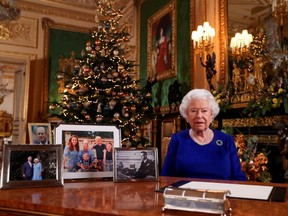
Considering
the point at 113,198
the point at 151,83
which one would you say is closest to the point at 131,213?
the point at 113,198

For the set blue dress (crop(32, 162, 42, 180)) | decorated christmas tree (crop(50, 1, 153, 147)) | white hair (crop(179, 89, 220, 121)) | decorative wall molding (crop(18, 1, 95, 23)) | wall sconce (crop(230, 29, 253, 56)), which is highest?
decorative wall molding (crop(18, 1, 95, 23))

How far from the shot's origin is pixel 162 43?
6586mm

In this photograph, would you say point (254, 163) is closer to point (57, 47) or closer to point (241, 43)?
point (241, 43)

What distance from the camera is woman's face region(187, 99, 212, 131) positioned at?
1896 mm

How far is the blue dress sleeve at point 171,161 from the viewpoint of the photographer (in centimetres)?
191

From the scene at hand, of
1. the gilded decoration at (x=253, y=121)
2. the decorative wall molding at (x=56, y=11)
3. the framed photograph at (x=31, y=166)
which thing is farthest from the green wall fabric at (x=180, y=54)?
the framed photograph at (x=31, y=166)

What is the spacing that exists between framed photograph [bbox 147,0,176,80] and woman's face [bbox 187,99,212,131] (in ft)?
13.8

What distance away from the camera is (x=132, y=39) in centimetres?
804

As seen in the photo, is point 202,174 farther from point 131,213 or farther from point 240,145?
point 240,145

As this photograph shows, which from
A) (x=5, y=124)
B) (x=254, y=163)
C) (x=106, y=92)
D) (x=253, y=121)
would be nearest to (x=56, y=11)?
(x=106, y=92)

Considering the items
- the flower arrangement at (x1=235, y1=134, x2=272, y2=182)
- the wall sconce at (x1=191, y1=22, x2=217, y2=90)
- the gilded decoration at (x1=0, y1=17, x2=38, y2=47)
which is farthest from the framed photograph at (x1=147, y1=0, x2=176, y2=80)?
the gilded decoration at (x1=0, y1=17, x2=38, y2=47)

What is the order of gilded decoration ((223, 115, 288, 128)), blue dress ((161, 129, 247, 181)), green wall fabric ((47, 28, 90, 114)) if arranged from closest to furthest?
blue dress ((161, 129, 247, 181))
gilded decoration ((223, 115, 288, 128))
green wall fabric ((47, 28, 90, 114))

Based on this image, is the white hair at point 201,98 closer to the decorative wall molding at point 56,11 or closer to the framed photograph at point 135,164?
the framed photograph at point 135,164

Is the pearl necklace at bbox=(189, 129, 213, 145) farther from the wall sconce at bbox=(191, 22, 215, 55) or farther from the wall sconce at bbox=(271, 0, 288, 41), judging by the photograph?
the wall sconce at bbox=(191, 22, 215, 55)
